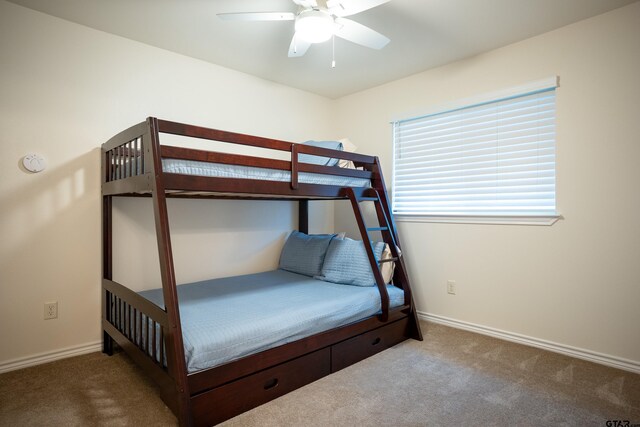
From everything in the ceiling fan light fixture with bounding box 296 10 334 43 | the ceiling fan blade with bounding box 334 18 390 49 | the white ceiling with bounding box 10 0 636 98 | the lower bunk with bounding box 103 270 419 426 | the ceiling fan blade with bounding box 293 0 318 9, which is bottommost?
the lower bunk with bounding box 103 270 419 426

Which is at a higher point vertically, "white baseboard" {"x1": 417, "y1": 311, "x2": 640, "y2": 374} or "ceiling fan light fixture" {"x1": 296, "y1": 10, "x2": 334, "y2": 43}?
"ceiling fan light fixture" {"x1": 296, "y1": 10, "x2": 334, "y2": 43}

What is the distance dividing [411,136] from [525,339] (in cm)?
190

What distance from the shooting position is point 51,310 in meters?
2.29

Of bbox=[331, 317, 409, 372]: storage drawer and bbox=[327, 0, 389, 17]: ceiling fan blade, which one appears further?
bbox=[331, 317, 409, 372]: storage drawer

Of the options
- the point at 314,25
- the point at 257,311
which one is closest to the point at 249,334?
the point at 257,311

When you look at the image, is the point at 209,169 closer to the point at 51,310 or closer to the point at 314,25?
the point at 314,25

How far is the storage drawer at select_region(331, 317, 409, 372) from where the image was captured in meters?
2.16

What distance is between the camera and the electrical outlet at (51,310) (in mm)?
2273

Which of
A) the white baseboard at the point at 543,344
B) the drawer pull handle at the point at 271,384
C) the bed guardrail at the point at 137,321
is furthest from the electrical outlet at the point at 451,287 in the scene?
the bed guardrail at the point at 137,321

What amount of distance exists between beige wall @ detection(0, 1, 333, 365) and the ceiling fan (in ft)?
3.75

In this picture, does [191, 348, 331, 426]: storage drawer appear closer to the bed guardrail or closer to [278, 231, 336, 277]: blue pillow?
the bed guardrail

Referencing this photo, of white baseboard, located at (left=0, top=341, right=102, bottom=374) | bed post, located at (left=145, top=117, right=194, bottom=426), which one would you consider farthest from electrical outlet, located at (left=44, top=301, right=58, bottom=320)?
bed post, located at (left=145, top=117, right=194, bottom=426)

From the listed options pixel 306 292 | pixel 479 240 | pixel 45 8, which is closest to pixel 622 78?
pixel 479 240

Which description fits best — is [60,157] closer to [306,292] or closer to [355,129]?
[306,292]
